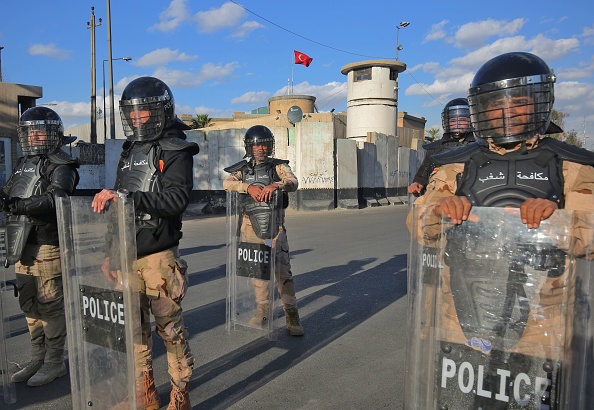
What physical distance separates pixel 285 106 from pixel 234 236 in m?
28.2

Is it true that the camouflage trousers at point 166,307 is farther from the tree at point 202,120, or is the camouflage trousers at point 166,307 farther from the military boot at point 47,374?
the tree at point 202,120

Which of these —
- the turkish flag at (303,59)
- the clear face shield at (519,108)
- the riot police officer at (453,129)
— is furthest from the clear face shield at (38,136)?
the turkish flag at (303,59)

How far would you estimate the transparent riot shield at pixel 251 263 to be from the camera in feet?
14.7

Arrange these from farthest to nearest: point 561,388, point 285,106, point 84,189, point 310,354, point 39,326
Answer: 1. point 285,106
2. point 84,189
3. point 310,354
4. point 39,326
5. point 561,388

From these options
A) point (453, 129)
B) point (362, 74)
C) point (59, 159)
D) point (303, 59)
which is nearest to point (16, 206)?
point (59, 159)

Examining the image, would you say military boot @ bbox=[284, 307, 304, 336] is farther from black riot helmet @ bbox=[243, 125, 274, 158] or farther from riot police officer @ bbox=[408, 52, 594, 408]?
riot police officer @ bbox=[408, 52, 594, 408]

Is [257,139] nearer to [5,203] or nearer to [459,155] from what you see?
[5,203]

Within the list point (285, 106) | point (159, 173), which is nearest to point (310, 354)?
point (159, 173)

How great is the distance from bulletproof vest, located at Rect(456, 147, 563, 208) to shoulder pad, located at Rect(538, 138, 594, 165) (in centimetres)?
3

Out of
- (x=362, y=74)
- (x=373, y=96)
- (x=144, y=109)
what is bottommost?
(x=144, y=109)

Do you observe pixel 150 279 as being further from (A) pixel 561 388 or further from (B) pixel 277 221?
(A) pixel 561 388

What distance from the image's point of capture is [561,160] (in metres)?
2.05

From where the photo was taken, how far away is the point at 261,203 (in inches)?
177

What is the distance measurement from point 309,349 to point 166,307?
182 centimetres
